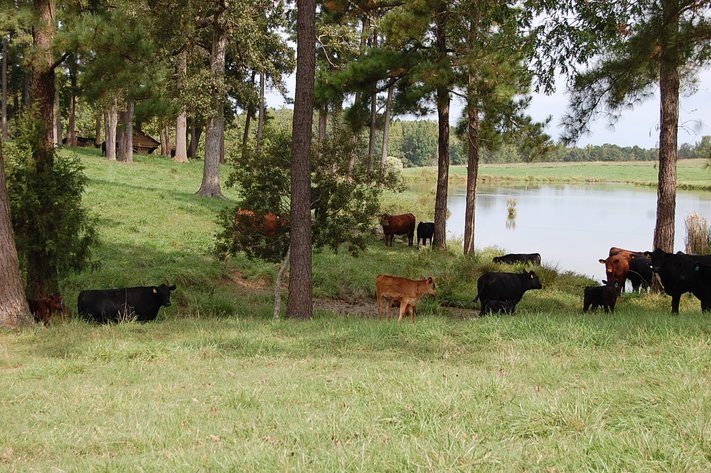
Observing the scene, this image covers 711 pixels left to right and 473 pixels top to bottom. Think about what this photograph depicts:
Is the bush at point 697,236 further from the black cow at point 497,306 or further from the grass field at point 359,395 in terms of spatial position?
the grass field at point 359,395

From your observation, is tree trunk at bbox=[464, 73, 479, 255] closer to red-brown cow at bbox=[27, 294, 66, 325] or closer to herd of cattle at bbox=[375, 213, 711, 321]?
herd of cattle at bbox=[375, 213, 711, 321]

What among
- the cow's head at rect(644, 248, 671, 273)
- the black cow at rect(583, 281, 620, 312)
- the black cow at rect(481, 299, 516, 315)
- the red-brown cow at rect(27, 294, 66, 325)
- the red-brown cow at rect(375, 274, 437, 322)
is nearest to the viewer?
the red-brown cow at rect(27, 294, 66, 325)

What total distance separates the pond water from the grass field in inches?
558

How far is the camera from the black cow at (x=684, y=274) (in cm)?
1103

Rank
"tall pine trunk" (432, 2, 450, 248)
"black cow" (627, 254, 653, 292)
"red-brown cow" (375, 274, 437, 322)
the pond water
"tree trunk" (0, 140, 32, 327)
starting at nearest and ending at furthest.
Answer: "tree trunk" (0, 140, 32, 327), "red-brown cow" (375, 274, 437, 322), "black cow" (627, 254, 653, 292), "tall pine trunk" (432, 2, 450, 248), the pond water

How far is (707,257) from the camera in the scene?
37.6 feet

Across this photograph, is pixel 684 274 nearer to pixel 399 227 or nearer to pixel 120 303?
pixel 120 303

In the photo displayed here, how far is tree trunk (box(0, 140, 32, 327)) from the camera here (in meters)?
9.87

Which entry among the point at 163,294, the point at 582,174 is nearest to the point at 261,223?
the point at 163,294

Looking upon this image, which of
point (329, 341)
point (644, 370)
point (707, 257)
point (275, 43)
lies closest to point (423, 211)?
point (275, 43)

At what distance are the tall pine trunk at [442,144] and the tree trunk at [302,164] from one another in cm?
948

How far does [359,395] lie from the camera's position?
17.6ft

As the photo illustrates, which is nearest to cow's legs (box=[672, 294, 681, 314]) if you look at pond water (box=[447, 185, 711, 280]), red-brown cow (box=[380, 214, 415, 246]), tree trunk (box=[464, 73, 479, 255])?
tree trunk (box=[464, 73, 479, 255])

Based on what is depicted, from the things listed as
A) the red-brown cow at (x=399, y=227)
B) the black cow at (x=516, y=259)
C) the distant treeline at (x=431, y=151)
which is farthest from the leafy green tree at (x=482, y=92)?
the distant treeline at (x=431, y=151)
